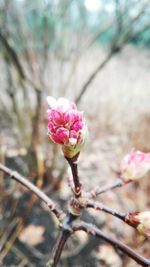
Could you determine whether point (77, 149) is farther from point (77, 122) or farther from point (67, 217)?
point (67, 217)

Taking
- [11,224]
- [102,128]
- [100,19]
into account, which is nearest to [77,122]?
[11,224]

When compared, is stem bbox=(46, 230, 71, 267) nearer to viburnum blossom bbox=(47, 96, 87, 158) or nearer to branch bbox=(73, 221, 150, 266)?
branch bbox=(73, 221, 150, 266)

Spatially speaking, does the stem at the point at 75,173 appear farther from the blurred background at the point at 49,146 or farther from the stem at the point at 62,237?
the blurred background at the point at 49,146

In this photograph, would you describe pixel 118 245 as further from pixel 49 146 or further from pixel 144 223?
pixel 49 146

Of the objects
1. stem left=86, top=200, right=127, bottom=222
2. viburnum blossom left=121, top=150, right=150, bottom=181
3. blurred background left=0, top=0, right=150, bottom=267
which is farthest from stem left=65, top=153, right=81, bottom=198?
blurred background left=0, top=0, right=150, bottom=267

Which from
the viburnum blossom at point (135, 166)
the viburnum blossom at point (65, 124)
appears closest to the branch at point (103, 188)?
the viburnum blossom at point (135, 166)

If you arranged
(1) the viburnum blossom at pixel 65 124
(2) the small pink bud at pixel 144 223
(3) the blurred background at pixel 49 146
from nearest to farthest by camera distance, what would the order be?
(1) the viburnum blossom at pixel 65 124 → (2) the small pink bud at pixel 144 223 → (3) the blurred background at pixel 49 146
